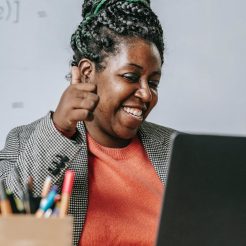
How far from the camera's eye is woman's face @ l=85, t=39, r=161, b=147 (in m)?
1.29

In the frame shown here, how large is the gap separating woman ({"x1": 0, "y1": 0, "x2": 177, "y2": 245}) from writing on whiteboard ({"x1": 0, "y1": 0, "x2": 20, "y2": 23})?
433 mm

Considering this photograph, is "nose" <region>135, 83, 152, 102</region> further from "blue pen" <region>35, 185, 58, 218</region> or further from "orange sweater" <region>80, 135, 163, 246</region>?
"blue pen" <region>35, 185, 58, 218</region>

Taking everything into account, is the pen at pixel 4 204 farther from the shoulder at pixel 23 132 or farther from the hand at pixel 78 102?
the shoulder at pixel 23 132

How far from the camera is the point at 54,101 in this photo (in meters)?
1.77

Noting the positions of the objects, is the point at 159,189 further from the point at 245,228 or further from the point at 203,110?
the point at 245,228

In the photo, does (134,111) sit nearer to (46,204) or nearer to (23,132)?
(23,132)

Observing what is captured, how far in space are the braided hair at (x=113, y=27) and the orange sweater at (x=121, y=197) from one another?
214 millimetres

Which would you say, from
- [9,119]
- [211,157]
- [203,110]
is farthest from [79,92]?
[9,119]

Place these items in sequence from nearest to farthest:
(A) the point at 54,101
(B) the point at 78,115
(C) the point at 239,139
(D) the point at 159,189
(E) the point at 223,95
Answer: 1. (C) the point at 239,139
2. (B) the point at 78,115
3. (D) the point at 159,189
4. (E) the point at 223,95
5. (A) the point at 54,101

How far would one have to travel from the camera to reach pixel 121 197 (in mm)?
1247

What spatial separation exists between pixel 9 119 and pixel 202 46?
25.7 inches

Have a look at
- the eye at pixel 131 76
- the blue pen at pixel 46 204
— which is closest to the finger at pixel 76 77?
the eye at pixel 131 76

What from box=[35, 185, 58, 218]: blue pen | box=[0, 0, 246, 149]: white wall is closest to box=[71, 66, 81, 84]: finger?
box=[0, 0, 246, 149]: white wall

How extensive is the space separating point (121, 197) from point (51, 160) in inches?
8.4
